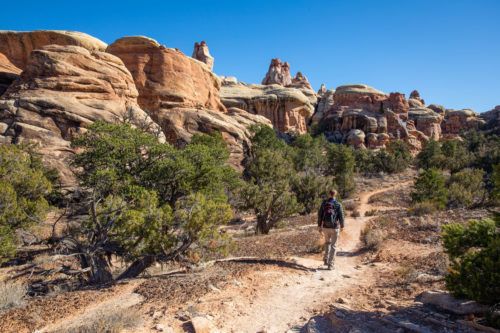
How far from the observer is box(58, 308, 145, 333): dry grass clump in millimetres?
4707

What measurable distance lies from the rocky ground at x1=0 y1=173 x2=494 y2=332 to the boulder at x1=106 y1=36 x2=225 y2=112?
31225mm

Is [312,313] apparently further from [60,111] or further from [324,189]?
[60,111]

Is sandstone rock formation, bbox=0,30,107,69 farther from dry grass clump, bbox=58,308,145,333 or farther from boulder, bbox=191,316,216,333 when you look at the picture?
boulder, bbox=191,316,216,333

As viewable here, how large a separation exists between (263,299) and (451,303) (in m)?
3.26

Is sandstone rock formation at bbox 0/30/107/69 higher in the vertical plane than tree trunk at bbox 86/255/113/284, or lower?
higher

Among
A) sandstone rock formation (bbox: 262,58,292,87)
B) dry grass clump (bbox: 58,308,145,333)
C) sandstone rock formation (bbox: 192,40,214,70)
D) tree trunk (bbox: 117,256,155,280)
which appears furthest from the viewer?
sandstone rock formation (bbox: 262,58,292,87)

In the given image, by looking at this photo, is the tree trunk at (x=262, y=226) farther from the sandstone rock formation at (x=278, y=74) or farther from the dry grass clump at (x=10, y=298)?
the sandstone rock formation at (x=278, y=74)

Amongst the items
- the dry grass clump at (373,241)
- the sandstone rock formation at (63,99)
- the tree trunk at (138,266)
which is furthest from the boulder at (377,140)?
the tree trunk at (138,266)

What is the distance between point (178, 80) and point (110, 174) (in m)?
32.9

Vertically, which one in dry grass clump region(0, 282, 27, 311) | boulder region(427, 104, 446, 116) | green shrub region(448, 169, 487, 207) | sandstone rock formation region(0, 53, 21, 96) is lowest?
dry grass clump region(0, 282, 27, 311)

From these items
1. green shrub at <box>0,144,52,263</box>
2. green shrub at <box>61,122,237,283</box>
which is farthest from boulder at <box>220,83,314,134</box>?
green shrub at <box>0,144,52,263</box>

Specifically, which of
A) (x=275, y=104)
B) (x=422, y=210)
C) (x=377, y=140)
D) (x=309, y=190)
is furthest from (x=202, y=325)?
(x=377, y=140)

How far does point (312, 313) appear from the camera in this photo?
564 centimetres

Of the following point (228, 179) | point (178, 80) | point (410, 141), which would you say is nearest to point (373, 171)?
point (410, 141)
